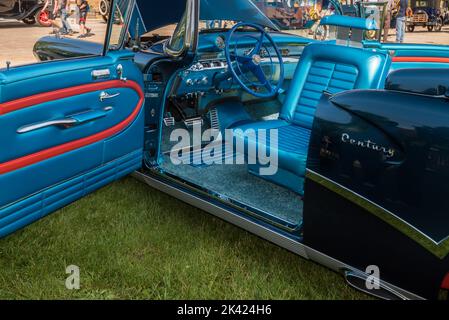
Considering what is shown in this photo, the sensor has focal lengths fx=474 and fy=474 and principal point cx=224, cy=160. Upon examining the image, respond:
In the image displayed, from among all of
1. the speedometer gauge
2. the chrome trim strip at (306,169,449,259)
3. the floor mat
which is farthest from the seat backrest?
the chrome trim strip at (306,169,449,259)

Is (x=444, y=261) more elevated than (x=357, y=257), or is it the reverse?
(x=444, y=261)

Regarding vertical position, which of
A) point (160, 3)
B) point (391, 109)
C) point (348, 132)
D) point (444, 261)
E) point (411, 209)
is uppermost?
point (160, 3)

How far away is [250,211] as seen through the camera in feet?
8.13

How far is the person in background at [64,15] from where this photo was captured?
2.47 meters

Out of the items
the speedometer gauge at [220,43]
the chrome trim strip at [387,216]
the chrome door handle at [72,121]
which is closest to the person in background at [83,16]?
the chrome door handle at [72,121]

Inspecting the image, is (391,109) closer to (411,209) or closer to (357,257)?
(411,209)

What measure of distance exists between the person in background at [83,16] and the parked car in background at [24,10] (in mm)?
201

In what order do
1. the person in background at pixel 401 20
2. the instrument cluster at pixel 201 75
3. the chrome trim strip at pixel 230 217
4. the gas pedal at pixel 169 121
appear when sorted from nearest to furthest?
the chrome trim strip at pixel 230 217 < the instrument cluster at pixel 201 75 < the gas pedal at pixel 169 121 < the person in background at pixel 401 20

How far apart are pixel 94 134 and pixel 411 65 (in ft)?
8.63

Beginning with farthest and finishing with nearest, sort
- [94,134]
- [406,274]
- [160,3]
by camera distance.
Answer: [160,3]
[94,134]
[406,274]

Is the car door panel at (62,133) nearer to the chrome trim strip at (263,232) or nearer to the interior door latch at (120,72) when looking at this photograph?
the interior door latch at (120,72)


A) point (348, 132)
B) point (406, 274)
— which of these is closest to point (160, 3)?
point (348, 132)

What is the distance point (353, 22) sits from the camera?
2.81 m
